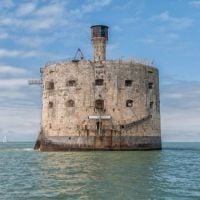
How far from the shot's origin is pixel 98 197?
47.4 feet

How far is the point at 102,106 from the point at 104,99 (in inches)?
21.0

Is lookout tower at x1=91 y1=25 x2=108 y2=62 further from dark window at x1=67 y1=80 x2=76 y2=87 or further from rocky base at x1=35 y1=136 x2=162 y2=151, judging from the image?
rocky base at x1=35 y1=136 x2=162 y2=151

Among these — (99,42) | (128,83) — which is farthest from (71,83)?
(99,42)

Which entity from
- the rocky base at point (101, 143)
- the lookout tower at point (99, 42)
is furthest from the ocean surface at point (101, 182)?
Answer: the lookout tower at point (99, 42)

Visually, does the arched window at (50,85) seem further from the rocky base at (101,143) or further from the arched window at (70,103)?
the rocky base at (101,143)

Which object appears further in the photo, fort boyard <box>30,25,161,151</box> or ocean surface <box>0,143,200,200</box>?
fort boyard <box>30,25,161,151</box>

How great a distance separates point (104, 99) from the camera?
36.7m

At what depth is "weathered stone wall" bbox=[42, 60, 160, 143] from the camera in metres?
36.7

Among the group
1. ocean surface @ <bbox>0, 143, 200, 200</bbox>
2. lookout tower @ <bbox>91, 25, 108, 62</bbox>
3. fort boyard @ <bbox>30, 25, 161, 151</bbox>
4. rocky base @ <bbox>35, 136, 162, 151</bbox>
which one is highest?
lookout tower @ <bbox>91, 25, 108, 62</bbox>

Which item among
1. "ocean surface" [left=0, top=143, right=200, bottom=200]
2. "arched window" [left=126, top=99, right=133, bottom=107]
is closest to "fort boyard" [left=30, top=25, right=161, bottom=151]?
"arched window" [left=126, top=99, right=133, bottom=107]

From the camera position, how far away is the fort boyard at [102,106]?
36.6m

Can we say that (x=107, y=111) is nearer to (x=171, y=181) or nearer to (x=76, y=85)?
(x=76, y=85)

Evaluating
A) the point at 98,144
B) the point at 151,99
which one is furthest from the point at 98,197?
the point at 151,99

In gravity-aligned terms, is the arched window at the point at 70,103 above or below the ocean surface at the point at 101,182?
above
